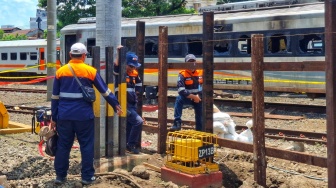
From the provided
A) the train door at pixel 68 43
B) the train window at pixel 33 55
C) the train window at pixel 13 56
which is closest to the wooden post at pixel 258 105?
the train door at pixel 68 43

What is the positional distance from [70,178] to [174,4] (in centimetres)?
3318

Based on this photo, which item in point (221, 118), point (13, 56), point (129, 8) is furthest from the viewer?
point (129, 8)

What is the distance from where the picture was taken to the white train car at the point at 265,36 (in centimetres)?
1731

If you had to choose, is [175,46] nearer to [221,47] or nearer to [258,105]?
[221,47]

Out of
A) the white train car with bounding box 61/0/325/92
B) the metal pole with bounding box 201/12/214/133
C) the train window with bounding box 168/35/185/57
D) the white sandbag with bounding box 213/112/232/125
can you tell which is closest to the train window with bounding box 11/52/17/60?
the white train car with bounding box 61/0/325/92

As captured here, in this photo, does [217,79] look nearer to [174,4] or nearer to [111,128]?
[111,128]

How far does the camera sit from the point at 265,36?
18.2 m

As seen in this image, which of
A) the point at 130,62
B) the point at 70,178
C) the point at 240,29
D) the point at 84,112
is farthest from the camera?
the point at 240,29

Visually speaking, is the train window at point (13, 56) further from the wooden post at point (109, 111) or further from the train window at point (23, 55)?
the wooden post at point (109, 111)

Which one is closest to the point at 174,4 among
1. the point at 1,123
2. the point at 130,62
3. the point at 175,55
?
the point at 175,55

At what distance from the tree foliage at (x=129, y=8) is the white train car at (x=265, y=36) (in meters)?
17.0

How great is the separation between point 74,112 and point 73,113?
0.02 meters

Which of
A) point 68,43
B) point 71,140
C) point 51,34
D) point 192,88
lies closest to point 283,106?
point 192,88

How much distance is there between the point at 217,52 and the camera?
20.0 m
